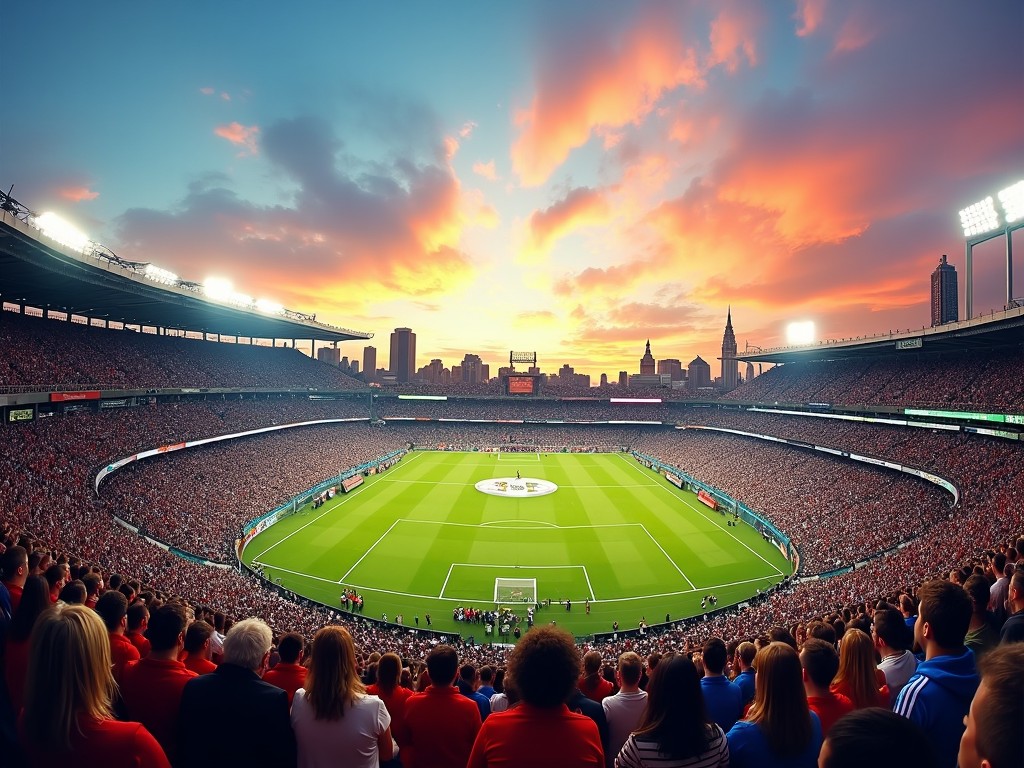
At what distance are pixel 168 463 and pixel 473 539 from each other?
85.7ft

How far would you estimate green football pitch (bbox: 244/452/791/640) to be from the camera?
27.7m

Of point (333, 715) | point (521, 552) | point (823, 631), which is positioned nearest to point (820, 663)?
point (823, 631)

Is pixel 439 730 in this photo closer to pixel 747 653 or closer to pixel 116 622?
pixel 116 622

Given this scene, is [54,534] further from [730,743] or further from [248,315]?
[248,315]

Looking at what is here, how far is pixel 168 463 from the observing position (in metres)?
39.8

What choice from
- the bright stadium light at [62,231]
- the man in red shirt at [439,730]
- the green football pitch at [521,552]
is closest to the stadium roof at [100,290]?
the bright stadium light at [62,231]

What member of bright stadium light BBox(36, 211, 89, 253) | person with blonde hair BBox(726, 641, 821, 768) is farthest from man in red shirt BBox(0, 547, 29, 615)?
bright stadium light BBox(36, 211, 89, 253)

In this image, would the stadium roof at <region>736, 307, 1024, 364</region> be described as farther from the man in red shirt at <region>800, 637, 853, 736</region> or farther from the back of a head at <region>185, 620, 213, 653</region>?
the back of a head at <region>185, 620, 213, 653</region>

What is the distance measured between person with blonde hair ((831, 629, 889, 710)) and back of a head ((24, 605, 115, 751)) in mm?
5847

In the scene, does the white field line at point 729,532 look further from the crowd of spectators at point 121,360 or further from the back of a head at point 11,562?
the crowd of spectators at point 121,360

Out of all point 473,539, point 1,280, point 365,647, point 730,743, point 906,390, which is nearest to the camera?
point 730,743

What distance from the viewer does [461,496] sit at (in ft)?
163

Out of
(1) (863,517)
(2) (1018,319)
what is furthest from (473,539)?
(2) (1018,319)

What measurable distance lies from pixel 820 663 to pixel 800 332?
251 ft
